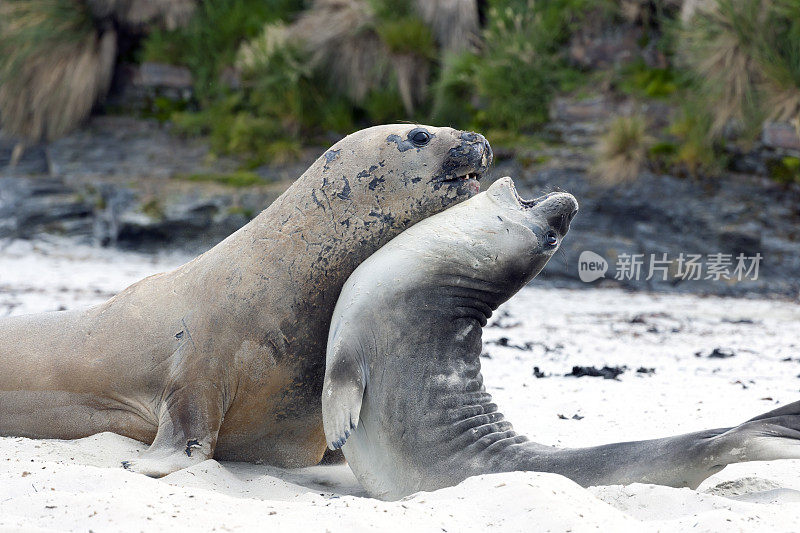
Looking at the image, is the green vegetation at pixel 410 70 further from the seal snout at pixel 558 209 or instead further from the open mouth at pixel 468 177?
the seal snout at pixel 558 209

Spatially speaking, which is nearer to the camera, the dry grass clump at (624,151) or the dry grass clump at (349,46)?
the dry grass clump at (624,151)

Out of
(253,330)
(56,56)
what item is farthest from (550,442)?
(56,56)

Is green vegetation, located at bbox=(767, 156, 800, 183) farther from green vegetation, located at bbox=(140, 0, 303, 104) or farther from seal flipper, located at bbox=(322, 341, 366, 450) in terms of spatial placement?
seal flipper, located at bbox=(322, 341, 366, 450)

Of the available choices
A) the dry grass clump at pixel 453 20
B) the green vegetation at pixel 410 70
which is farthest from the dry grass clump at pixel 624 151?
the dry grass clump at pixel 453 20

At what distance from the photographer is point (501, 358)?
5844 millimetres

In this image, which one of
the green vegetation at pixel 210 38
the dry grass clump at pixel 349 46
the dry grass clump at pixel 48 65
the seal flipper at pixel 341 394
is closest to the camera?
the seal flipper at pixel 341 394

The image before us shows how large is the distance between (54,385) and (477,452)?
6.07ft

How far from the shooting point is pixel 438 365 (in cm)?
322

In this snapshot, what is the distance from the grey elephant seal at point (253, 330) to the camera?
3.49m

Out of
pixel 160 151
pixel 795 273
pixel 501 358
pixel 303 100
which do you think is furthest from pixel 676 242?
pixel 160 151

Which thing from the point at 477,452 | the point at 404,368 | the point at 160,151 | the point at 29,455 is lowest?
the point at 160,151

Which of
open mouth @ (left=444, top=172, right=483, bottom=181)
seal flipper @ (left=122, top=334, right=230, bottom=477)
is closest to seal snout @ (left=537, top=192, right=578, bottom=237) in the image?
open mouth @ (left=444, top=172, right=483, bottom=181)

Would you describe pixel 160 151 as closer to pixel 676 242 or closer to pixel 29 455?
pixel 676 242

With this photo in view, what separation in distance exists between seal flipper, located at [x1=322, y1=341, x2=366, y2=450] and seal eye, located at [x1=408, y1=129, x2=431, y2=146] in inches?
35.8
